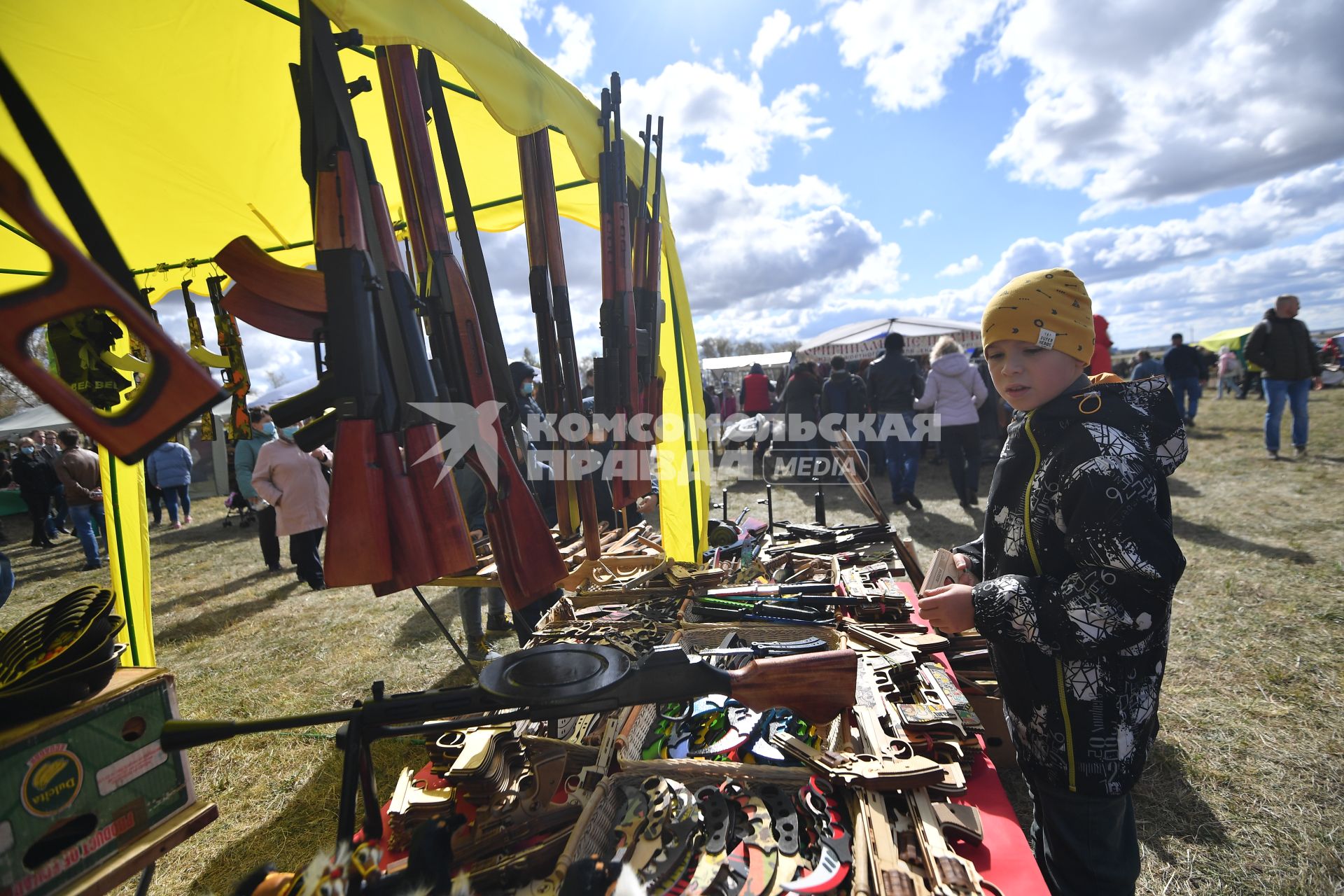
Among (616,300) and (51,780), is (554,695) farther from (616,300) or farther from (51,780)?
(616,300)

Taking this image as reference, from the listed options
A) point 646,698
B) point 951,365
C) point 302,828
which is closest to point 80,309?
point 646,698

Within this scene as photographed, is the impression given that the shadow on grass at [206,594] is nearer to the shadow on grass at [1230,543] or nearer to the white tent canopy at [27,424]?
the shadow on grass at [1230,543]

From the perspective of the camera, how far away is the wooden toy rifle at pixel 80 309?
0.79 metres

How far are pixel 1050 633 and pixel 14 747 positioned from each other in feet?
6.67

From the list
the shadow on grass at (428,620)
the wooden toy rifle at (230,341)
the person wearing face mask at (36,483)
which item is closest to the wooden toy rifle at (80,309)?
the wooden toy rifle at (230,341)

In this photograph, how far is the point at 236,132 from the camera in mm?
2855

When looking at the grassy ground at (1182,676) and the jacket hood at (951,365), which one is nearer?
the grassy ground at (1182,676)

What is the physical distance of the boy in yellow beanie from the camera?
48.6 inches

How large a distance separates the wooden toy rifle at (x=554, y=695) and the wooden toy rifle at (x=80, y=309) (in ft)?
1.85

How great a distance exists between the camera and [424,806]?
1.46 m

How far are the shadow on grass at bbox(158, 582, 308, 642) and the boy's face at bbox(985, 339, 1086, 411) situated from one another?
6341 mm

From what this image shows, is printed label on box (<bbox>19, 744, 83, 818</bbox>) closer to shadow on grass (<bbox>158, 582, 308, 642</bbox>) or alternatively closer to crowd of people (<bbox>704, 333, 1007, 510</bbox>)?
shadow on grass (<bbox>158, 582, 308, 642</bbox>)

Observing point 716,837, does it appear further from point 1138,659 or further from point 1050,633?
point 1138,659

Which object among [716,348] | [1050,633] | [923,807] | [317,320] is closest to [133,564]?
[317,320]
